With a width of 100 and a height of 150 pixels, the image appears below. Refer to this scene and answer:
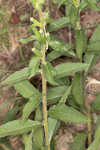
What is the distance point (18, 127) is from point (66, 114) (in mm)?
345

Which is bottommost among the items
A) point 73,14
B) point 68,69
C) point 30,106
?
point 30,106

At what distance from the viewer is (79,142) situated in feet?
6.52

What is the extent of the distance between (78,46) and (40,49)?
47 cm

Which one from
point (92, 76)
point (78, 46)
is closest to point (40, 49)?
point (78, 46)

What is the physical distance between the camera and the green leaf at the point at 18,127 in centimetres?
174

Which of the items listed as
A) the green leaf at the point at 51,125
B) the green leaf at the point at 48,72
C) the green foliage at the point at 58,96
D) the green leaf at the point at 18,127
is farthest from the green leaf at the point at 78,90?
the green leaf at the point at 48,72

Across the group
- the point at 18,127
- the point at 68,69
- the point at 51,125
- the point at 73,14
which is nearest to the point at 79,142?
the point at 51,125

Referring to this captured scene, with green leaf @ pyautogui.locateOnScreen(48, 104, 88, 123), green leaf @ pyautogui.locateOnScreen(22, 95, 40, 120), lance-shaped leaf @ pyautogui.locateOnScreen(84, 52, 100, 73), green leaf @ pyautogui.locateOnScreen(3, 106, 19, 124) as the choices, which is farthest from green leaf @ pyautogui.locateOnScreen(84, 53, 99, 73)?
green leaf @ pyautogui.locateOnScreen(3, 106, 19, 124)

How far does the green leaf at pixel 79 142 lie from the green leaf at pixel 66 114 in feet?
1.12

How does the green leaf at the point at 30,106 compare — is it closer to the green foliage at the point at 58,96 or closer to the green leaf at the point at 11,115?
the green foliage at the point at 58,96

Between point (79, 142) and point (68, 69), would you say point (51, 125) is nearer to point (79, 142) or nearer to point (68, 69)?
point (79, 142)

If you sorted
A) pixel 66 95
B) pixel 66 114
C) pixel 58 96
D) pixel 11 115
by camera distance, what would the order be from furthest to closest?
pixel 11 115
pixel 58 96
pixel 66 95
pixel 66 114

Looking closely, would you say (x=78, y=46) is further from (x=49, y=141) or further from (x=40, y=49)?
(x=49, y=141)

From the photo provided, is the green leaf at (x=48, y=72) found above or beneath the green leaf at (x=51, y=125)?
above
